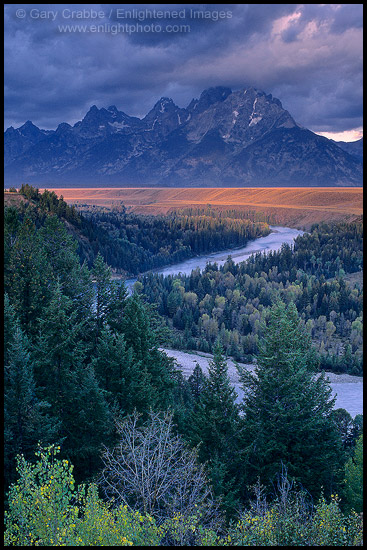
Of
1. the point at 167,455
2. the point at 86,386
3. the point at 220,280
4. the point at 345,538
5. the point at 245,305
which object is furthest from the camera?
the point at 220,280

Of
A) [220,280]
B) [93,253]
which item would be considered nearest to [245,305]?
[220,280]

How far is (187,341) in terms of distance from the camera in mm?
70312

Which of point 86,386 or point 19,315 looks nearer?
point 86,386

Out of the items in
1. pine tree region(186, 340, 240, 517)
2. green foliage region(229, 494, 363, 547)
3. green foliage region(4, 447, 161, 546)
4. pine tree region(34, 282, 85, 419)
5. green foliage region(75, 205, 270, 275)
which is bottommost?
pine tree region(186, 340, 240, 517)

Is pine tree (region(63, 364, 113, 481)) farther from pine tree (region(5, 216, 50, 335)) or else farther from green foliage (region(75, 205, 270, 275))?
green foliage (region(75, 205, 270, 275))

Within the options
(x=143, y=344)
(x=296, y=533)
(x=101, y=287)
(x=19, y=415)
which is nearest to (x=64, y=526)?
(x=296, y=533)

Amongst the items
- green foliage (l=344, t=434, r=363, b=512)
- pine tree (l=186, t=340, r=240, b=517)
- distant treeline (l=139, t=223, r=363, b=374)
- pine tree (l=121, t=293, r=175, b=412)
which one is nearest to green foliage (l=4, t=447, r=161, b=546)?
pine tree (l=186, t=340, r=240, b=517)

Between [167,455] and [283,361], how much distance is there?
25.8 ft

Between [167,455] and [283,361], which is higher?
[283,361]

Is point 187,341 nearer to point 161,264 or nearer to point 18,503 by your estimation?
point 18,503

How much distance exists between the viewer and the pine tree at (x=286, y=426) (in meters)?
20.5

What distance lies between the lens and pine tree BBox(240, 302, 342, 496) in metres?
20.5

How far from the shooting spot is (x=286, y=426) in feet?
68.1

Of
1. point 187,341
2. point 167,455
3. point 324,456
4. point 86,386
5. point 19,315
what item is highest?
point 19,315
